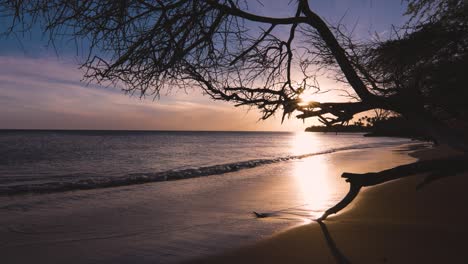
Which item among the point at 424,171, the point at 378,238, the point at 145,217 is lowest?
the point at 145,217

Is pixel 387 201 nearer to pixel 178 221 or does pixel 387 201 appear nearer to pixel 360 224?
pixel 360 224

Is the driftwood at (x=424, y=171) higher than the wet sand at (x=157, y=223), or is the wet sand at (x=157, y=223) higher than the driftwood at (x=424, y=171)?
the driftwood at (x=424, y=171)

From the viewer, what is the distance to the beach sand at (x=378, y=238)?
13.5ft

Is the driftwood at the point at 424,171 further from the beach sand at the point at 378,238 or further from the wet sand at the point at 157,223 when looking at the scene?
the wet sand at the point at 157,223

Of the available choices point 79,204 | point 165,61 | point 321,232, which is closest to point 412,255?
point 321,232

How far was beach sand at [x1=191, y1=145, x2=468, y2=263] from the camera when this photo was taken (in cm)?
412

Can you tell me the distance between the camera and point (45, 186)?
43.7 feet

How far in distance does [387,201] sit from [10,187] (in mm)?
13553

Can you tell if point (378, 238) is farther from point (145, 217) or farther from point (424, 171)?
point (145, 217)

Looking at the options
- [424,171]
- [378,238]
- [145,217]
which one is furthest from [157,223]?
[424,171]

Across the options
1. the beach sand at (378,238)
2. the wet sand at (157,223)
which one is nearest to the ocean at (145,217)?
the wet sand at (157,223)

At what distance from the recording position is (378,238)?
4766 millimetres

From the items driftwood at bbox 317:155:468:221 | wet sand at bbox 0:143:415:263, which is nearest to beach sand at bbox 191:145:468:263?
wet sand at bbox 0:143:415:263

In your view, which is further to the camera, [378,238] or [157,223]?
[157,223]
